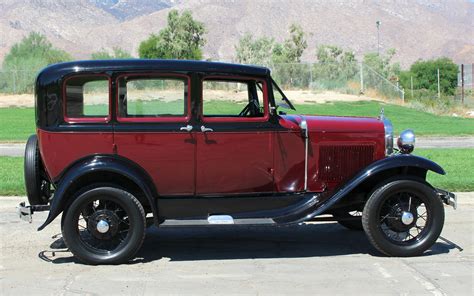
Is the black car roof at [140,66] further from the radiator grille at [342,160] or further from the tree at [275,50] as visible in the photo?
the tree at [275,50]

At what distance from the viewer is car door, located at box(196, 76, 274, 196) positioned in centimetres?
629

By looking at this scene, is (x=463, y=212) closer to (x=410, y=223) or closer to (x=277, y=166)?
(x=410, y=223)

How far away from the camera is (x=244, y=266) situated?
6148mm

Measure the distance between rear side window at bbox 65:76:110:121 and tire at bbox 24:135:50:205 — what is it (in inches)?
23.4

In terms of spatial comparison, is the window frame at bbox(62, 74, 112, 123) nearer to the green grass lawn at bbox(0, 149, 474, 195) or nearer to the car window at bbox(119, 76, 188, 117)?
the car window at bbox(119, 76, 188, 117)

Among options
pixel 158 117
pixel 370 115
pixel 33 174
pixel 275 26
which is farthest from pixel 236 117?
pixel 275 26

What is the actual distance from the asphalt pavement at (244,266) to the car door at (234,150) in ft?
2.49

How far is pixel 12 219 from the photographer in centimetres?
836

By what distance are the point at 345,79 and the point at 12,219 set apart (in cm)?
3610

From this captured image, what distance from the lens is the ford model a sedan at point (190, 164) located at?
240 inches

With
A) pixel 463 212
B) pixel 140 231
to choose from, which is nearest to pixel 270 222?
pixel 140 231

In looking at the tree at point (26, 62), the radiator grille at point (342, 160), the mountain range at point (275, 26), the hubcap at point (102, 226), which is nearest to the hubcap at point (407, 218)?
the radiator grille at point (342, 160)

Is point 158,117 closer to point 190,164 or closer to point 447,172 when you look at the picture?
point 190,164

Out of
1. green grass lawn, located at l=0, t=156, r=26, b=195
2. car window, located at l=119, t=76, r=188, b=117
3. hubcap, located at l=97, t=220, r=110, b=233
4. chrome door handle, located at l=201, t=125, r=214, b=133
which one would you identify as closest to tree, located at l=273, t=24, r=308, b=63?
green grass lawn, located at l=0, t=156, r=26, b=195
